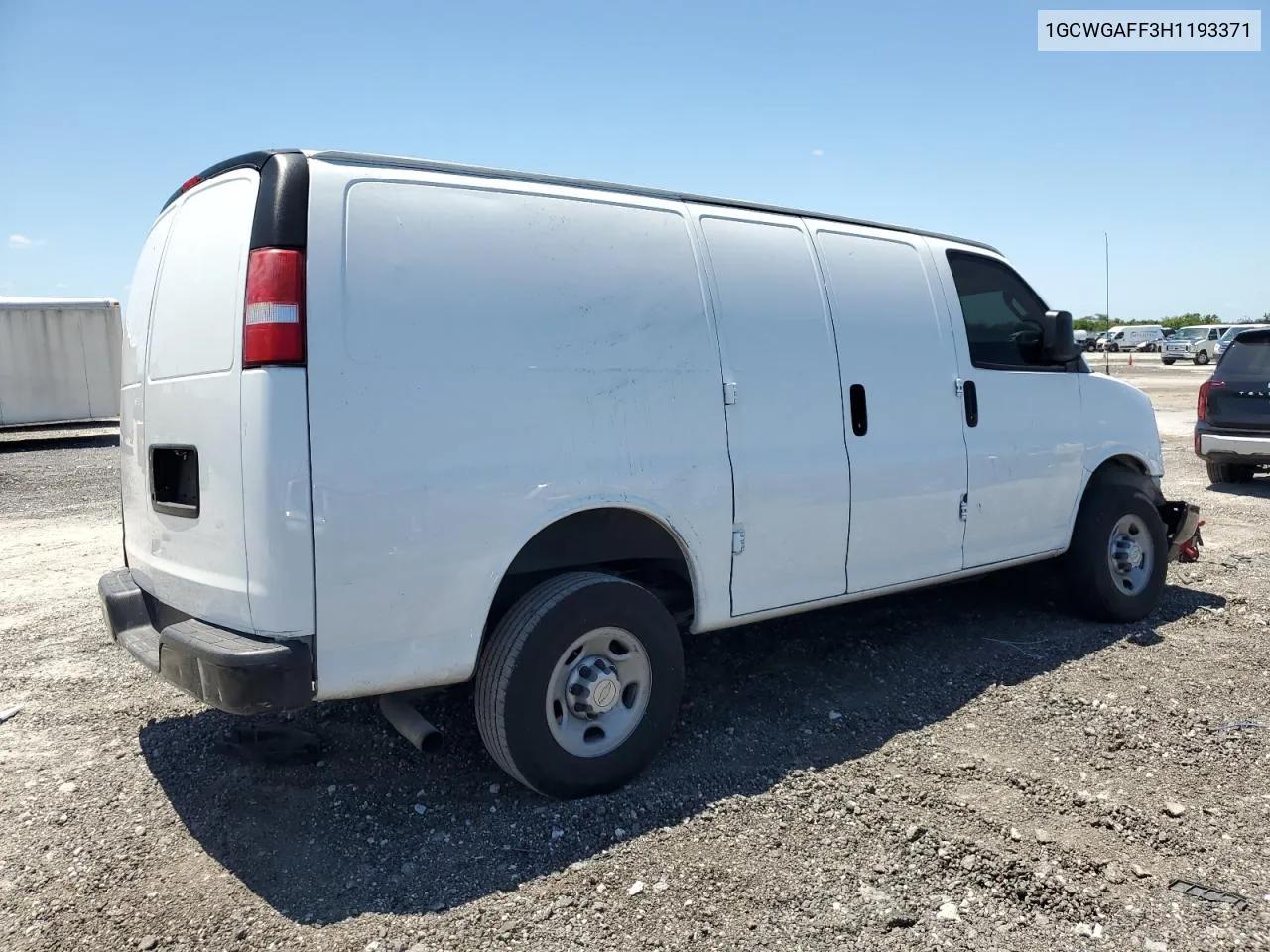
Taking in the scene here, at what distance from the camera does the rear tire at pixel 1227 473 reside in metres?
11.8

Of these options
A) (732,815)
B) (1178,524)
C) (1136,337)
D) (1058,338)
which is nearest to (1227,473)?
(1178,524)

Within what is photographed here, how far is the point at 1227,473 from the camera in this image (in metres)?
11.9

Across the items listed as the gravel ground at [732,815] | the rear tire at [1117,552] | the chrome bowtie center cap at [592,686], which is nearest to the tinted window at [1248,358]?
the rear tire at [1117,552]

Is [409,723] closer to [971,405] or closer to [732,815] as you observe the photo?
[732,815]

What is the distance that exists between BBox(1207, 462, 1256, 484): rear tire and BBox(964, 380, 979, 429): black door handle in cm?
853

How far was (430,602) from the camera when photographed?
3227 millimetres

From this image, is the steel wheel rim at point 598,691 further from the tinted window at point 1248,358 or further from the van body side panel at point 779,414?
the tinted window at point 1248,358

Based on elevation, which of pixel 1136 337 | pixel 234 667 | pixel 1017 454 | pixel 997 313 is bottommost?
pixel 234 667

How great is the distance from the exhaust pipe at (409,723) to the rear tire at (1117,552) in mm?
4056

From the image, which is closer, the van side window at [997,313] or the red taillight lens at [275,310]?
the red taillight lens at [275,310]

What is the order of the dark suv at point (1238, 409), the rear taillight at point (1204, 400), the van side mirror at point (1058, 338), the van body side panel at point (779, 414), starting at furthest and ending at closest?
1. the rear taillight at point (1204, 400)
2. the dark suv at point (1238, 409)
3. the van side mirror at point (1058, 338)
4. the van body side panel at point (779, 414)

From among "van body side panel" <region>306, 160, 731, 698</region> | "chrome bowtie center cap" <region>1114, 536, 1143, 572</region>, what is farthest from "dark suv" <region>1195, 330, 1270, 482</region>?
"van body side panel" <region>306, 160, 731, 698</region>

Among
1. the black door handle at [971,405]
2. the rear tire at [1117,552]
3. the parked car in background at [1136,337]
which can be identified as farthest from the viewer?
the parked car in background at [1136,337]

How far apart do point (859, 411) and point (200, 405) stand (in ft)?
9.24
